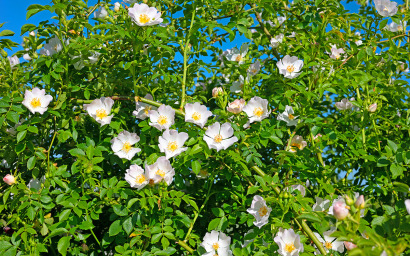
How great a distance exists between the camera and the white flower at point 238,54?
2.20m

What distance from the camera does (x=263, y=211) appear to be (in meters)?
1.57

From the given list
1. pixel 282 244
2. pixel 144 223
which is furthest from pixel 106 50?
pixel 282 244

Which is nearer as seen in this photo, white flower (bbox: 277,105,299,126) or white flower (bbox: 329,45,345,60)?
white flower (bbox: 277,105,299,126)

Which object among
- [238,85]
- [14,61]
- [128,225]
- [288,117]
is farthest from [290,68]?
[14,61]

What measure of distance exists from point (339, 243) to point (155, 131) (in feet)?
3.06

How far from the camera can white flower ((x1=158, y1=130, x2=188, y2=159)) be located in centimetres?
160

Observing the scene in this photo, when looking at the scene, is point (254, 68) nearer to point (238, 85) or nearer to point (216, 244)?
point (238, 85)

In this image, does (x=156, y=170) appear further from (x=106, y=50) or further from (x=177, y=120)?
(x=106, y=50)

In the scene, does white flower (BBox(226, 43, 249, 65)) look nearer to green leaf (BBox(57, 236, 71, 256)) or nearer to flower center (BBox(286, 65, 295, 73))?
flower center (BBox(286, 65, 295, 73))

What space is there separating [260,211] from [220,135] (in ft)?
1.09

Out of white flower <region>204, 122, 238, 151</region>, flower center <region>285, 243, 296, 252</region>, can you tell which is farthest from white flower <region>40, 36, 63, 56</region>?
flower center <region>285, 243, 296, 252</region>

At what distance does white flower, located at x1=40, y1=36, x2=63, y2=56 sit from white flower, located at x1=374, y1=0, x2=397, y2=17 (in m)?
1.57

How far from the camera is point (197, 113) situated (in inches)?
68.5

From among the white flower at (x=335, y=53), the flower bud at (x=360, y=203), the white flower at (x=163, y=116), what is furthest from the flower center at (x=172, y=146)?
the white flower at (x=335, y=53)
